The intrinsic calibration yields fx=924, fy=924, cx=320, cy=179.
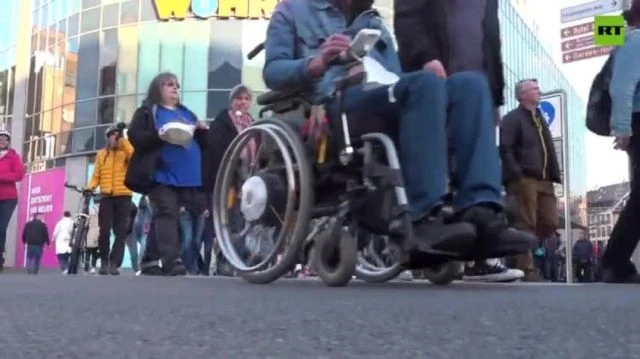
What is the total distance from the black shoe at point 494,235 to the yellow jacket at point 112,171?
4.84 metres

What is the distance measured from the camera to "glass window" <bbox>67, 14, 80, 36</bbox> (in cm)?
2977

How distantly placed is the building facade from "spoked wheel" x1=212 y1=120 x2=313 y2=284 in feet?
70.4

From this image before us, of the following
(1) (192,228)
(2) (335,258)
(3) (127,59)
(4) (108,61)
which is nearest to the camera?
(2) (335,258)

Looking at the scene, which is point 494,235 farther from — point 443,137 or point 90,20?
point 90,20

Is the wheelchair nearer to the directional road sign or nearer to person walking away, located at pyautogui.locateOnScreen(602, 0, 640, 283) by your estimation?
person walking away, located at pyautogui.locateOnScreen(602, 0, 640, 283)

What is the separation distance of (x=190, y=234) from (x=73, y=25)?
24625 millimetres

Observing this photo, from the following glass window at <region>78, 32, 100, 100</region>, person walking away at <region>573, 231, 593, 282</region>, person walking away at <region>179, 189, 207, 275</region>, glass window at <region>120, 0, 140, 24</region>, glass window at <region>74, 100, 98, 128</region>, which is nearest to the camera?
person walking away at <region>179, 189, 207, 275</region>

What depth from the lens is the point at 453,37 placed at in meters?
4.14

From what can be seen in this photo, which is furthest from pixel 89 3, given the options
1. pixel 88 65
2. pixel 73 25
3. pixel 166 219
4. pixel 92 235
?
pixel 166 219

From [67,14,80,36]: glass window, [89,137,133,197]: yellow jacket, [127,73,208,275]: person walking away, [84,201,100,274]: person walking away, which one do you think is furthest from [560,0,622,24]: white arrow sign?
[67,14,80,36]: glass window

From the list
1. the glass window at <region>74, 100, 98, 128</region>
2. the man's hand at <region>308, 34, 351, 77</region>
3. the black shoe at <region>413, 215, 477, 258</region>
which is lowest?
the black shoe at <region>413, 215, 477, 258</region>

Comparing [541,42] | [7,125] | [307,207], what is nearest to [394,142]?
[307,207]

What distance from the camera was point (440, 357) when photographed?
57.6 inches

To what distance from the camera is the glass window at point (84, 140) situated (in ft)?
92.2
